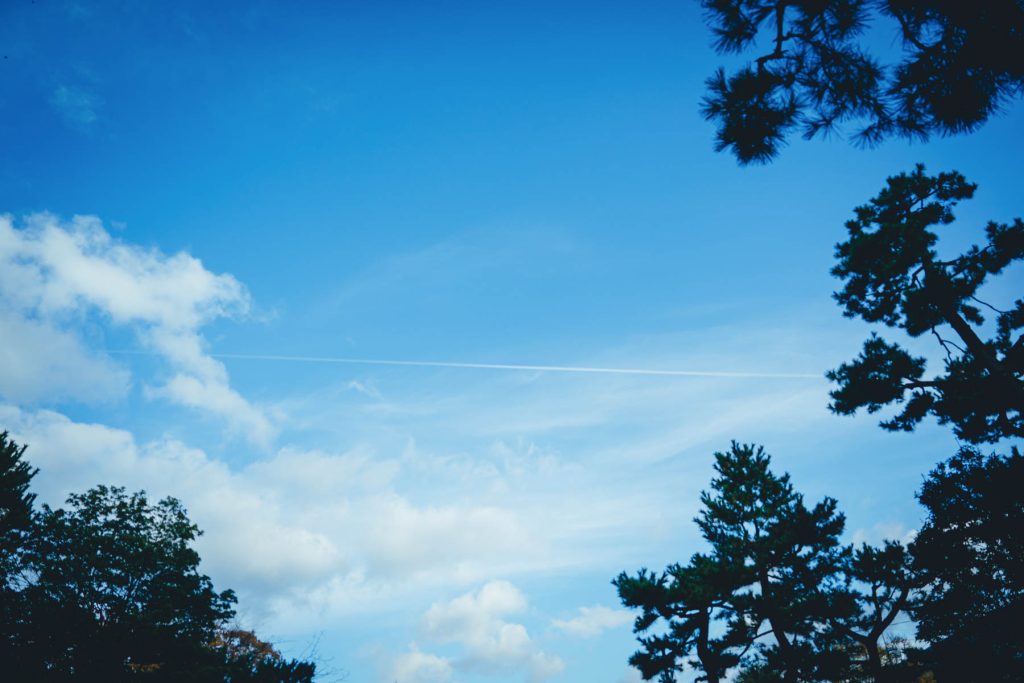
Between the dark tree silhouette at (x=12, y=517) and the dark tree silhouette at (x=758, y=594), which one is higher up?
the dark tree silhouette at (x=12, y=517)

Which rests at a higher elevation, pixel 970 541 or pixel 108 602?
pixel 108 602

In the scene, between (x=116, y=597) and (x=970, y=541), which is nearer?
(x=970, y=541)

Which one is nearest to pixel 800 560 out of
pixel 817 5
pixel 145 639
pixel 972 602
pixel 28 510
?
pixel 972 602

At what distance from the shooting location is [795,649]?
14.6 metres

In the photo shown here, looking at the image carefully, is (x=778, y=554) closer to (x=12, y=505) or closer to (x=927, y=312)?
(x=927, y=312)

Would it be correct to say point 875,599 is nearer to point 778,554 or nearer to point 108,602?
point 778,554

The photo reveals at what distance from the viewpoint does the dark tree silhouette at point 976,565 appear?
34.0ft

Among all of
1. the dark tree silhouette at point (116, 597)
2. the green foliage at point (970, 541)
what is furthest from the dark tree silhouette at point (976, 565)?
the dark tree silhouette at point (116, 597)

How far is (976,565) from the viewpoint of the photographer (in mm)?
11219

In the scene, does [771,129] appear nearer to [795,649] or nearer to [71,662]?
[795,649]

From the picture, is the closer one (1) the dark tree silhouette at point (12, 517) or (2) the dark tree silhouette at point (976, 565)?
(2) the dark tree silhouette at point (976, 565)

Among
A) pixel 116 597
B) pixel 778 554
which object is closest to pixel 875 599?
pixel 778 554

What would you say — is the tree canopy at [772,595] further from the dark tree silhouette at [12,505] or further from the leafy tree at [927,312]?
the dark tree silhouette at [12,505]

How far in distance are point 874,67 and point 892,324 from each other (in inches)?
384
